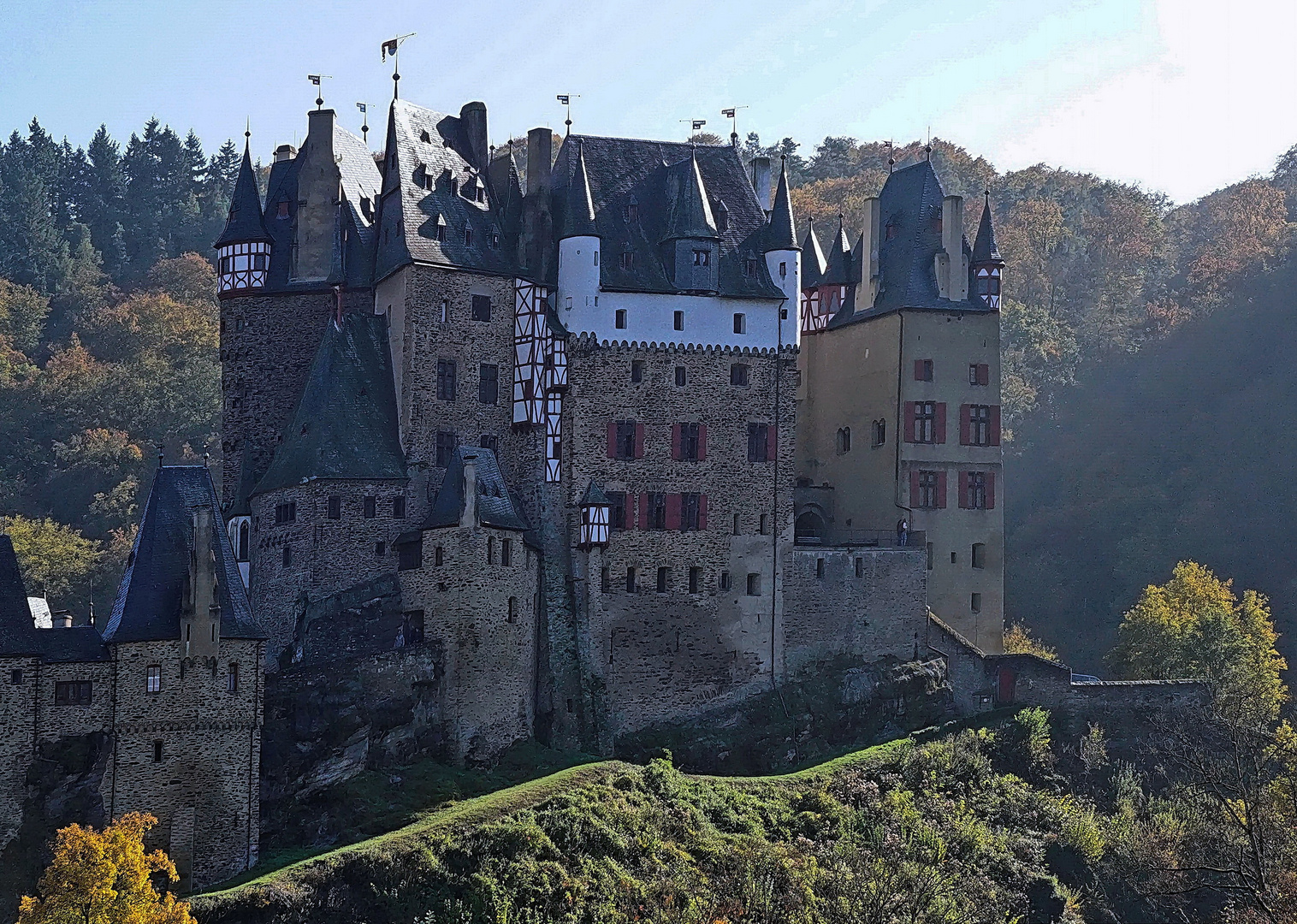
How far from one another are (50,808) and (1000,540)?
31716 mm

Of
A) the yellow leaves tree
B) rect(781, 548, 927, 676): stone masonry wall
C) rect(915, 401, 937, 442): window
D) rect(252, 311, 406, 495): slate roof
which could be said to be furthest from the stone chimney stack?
rect(915, 401, 937, 442): window

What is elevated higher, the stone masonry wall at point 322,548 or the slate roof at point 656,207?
the slate roof at point 656,207

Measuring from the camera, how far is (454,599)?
52125mm

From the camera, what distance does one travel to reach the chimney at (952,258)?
63.5 m

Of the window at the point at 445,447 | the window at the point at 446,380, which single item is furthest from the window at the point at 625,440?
the window at the point at 446,380

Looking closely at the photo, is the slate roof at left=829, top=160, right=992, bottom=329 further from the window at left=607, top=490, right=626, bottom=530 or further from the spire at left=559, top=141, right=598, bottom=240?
the window at left=607, top=490, right=626, bottom=530

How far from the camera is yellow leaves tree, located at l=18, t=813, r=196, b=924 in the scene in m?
41.2

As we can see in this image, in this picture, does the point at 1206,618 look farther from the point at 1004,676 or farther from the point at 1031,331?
the point at 1031,331

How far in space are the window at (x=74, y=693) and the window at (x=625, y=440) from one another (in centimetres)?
1831

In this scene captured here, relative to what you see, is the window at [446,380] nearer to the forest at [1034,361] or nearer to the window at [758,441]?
the window at [758,441]

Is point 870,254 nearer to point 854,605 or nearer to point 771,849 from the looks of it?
point 854,605

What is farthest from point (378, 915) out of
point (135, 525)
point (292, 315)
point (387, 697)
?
point (135, 525)

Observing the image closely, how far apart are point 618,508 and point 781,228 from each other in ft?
35.2

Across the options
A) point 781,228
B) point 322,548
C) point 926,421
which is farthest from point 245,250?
point 926,421
